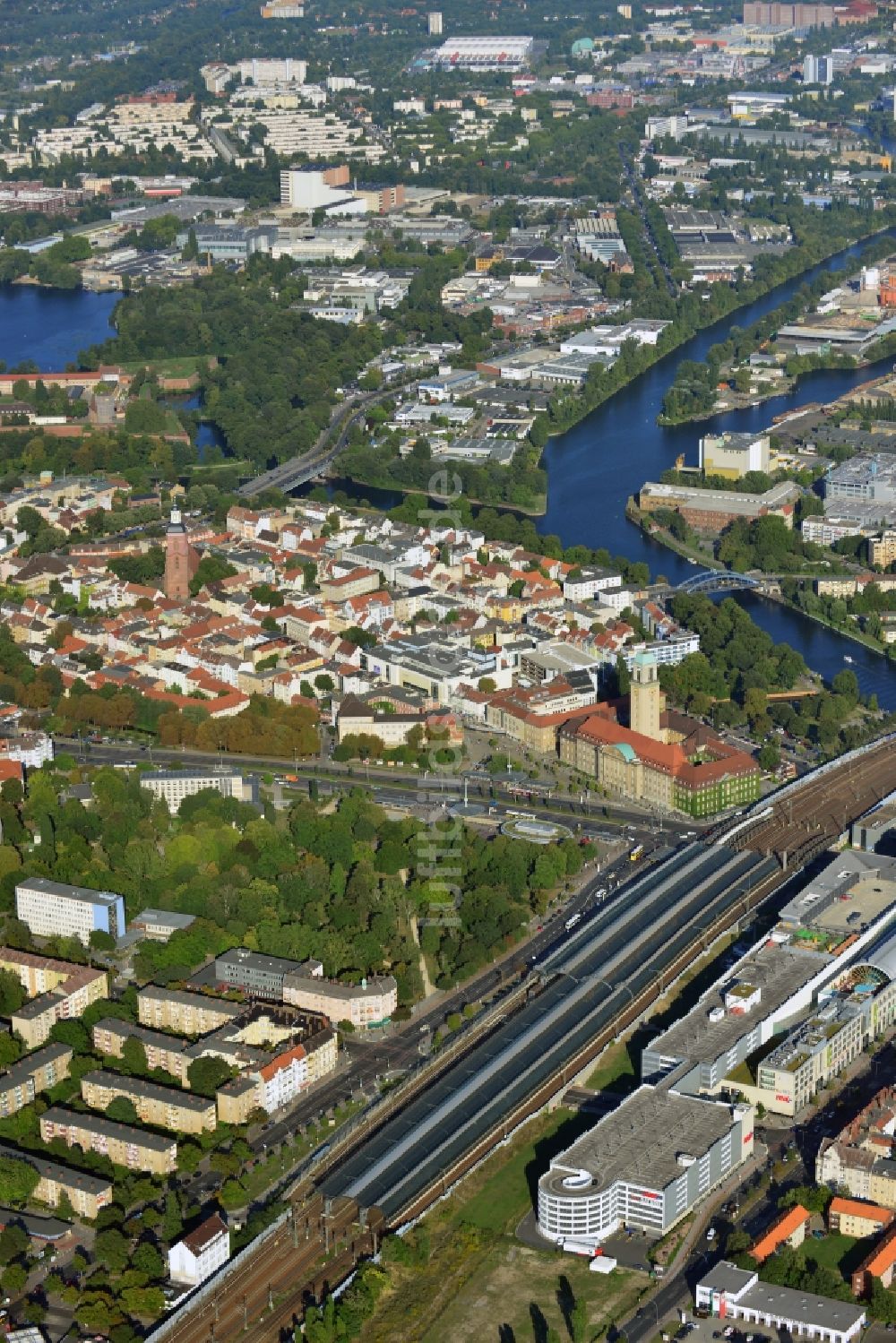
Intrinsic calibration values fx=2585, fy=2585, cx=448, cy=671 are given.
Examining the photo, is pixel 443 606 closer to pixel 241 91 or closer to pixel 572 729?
pixel 572 729

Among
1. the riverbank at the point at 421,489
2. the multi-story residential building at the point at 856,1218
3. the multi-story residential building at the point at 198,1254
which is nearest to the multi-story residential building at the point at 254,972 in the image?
the multi-story residential building at the point at 198,1254

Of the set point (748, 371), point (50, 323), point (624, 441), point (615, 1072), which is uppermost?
point (615, 1072)

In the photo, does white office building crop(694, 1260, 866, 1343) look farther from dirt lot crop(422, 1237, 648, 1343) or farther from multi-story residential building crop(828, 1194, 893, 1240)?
multi-story residential building crop(828, 1194, 893, 1240)

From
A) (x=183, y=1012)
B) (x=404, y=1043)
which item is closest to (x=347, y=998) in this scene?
(x=404, y=1043)

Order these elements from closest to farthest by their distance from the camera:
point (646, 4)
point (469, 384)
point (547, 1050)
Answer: point (547, 1050), point (469, 384), point (646, 4)

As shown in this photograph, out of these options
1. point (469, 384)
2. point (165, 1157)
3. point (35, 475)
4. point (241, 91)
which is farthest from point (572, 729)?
→ point (241, 91)

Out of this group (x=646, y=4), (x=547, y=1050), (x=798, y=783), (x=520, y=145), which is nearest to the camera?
(x=547, y=1050)

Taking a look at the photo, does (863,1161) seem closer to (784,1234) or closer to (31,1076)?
(784,1234)

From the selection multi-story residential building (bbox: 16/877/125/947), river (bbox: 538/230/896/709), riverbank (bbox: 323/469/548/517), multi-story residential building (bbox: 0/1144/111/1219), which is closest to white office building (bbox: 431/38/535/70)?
river (bbox: 538/230/896/709)
